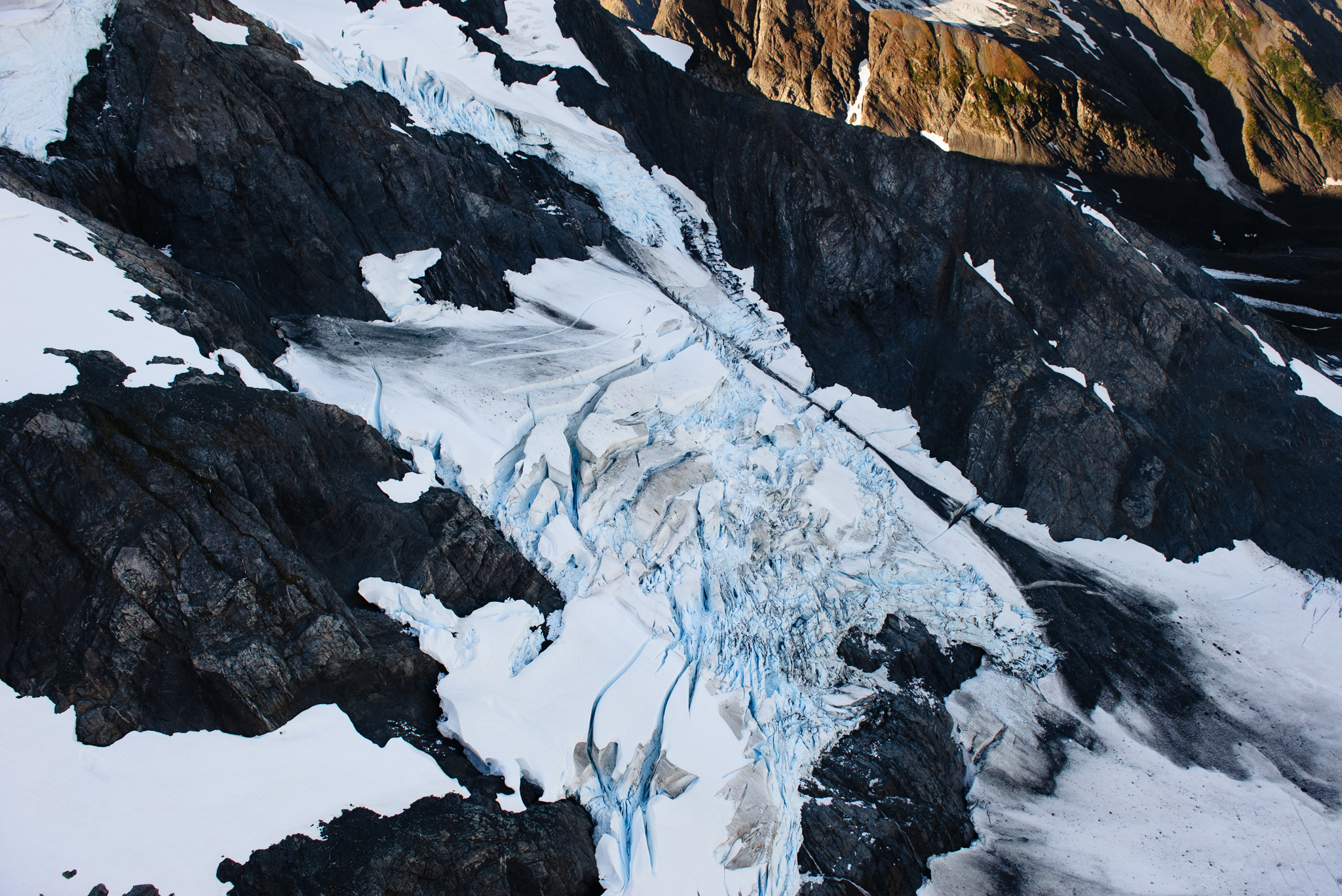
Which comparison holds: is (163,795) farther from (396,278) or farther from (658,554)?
(396,278)

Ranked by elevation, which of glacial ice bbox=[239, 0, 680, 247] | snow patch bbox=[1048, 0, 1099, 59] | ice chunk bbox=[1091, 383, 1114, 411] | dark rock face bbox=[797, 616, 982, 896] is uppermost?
snow patch bbox=[1048, 0, 1099, 59]

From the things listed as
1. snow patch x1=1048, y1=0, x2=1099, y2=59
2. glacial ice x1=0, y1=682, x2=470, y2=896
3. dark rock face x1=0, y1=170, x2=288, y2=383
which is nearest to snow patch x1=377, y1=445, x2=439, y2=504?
dark rock face x1=0, y1=170, x2=288, y2=383

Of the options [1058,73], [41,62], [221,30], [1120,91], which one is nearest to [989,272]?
[1058,73]

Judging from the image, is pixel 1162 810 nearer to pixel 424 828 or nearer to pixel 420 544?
pixel 424 828

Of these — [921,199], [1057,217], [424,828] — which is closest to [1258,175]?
[1057,217]

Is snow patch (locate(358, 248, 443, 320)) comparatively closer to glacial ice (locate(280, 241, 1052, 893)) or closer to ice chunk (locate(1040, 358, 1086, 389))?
glacial ice (locate(280, 241, 1052, 893))

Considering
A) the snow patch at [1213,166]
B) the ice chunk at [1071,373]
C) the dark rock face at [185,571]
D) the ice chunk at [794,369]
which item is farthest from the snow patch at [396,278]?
the snow patch at [1213,166]
